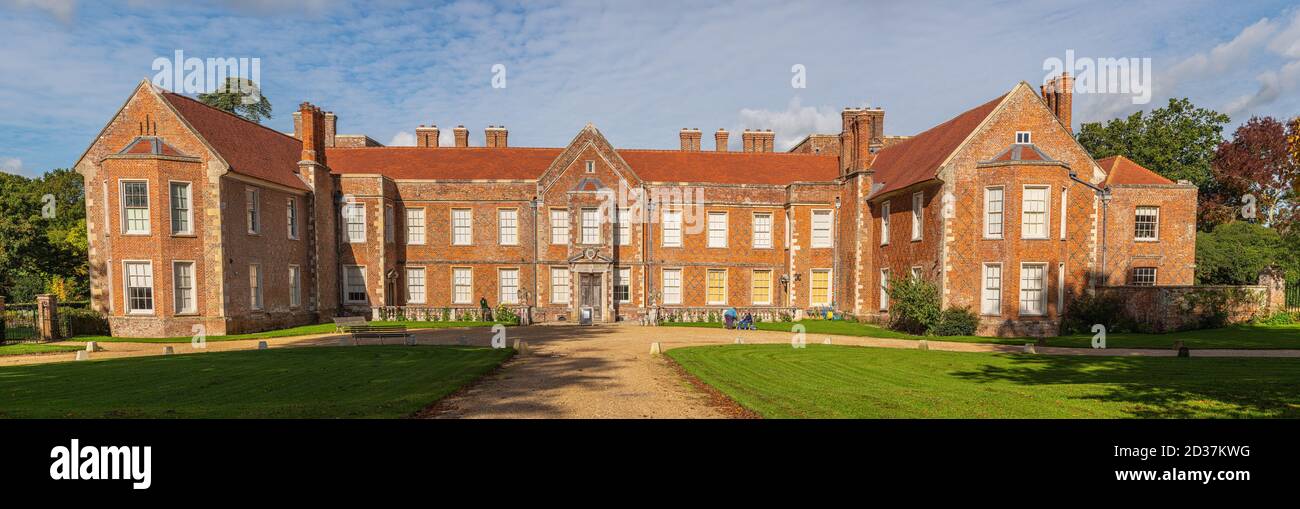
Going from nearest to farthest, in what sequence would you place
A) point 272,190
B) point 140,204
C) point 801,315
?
1. point 140,204
2. point 272,190
3. point 801,315

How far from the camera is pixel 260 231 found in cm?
2652

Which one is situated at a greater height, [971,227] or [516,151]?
[516,151]

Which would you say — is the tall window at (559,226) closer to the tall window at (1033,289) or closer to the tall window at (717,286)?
the tall window at (717,286)

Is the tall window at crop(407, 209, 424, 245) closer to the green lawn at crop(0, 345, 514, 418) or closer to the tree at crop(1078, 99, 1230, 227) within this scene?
the green lawn at crop(0, 345, 514, 418)

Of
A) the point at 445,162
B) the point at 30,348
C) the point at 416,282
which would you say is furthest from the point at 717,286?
the point at 30,348

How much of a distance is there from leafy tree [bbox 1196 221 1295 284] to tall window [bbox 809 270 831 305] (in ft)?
59.7

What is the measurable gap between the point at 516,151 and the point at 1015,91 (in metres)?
25.6

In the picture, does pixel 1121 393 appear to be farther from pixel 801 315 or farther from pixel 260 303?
pixel 260 303

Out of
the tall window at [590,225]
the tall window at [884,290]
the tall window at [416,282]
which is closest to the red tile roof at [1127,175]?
the tall window at [884,290]

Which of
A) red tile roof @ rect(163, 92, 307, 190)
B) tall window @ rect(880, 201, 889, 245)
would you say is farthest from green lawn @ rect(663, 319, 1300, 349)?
red tile roof @ rect(163, 92, 307, 190)

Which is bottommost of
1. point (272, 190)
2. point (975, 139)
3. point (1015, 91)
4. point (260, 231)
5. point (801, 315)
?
point (801, 315)

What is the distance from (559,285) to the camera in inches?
1264

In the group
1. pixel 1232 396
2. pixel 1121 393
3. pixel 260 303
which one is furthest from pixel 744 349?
pixel 260 303

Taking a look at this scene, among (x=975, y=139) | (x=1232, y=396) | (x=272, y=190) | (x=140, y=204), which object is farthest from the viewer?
(x=272, y=190)
